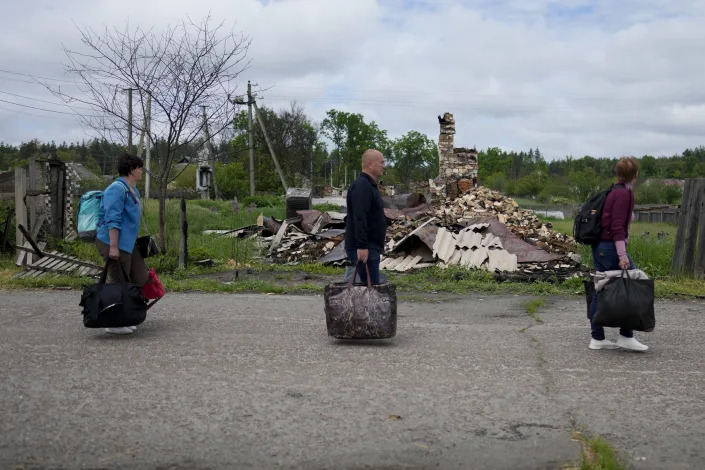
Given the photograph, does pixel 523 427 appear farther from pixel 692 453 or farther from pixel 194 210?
pixel 194 210

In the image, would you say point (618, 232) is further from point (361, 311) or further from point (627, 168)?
point (361, 311)

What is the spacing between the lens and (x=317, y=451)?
432cm

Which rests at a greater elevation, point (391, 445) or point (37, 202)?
point (37, 202)

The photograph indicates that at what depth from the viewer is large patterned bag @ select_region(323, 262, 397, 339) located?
23.0 ft

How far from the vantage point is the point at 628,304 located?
663 cm

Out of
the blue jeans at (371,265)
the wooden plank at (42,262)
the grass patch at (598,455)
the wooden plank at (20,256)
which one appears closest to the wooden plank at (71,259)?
the wooden plank at (42,262)

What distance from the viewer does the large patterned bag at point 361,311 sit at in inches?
276

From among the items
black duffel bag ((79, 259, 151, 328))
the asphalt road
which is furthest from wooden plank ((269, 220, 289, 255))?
black duffel bag ((79, 259, 151, 328))

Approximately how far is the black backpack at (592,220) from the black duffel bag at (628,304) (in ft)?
1.40

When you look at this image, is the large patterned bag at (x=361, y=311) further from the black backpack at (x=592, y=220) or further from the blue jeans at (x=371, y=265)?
the black backpack at (x=592, y=220)

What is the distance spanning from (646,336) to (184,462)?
17.1 feet

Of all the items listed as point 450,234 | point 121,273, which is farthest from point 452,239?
point 121,273

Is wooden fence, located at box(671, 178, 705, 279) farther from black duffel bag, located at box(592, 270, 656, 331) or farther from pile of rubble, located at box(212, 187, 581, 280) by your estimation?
black duffel bag, located at box(592, 270, 656, 331)

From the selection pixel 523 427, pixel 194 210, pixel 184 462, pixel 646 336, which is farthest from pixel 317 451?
pixel 194 210
